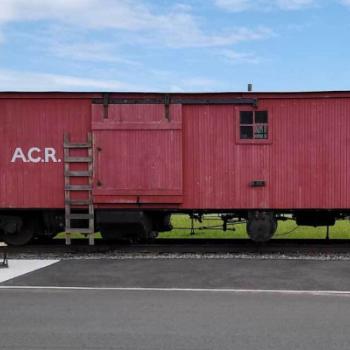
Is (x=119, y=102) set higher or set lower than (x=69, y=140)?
higher

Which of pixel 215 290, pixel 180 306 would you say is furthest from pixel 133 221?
pixel 180 306

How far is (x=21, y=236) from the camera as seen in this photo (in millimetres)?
12172

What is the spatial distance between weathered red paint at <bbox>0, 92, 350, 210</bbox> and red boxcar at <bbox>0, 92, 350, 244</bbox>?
0.07 feet

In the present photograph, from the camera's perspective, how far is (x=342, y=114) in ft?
37.7

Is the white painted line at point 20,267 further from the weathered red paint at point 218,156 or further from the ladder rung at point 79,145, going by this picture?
the ladder rung at point 79,145

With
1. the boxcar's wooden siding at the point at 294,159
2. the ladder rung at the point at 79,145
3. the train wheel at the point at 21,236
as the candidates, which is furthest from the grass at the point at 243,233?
the ladder rung at the point at 79,145

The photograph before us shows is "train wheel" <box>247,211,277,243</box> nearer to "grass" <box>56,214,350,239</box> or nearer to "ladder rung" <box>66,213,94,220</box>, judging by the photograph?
"grass" <box>56,214,350,239</box>

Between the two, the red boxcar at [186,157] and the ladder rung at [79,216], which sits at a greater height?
the red boxcar at [186,157]

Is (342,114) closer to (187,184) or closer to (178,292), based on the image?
(187,184)

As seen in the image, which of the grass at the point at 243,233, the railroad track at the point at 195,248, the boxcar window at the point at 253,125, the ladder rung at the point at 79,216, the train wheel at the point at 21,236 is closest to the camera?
the railroad track at the point at 195,248

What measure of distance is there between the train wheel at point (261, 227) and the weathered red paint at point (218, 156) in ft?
0.79

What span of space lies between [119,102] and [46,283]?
481 centimetres

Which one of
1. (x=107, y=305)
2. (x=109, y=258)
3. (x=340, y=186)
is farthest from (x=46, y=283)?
(x=340, y=186)

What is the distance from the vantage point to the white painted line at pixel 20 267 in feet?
29.2
